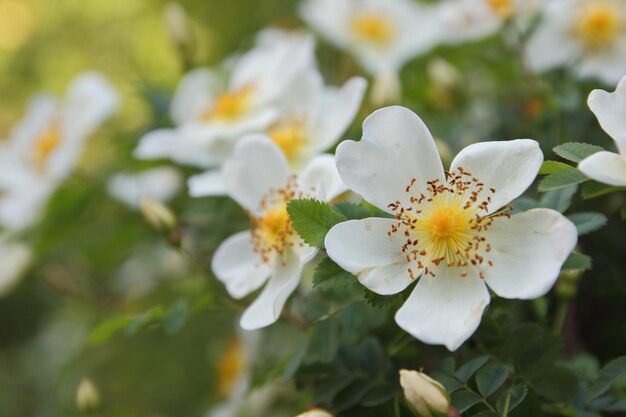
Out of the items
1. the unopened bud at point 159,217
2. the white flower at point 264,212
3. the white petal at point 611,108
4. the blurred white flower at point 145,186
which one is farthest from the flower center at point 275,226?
the blurred white flower at point 145,186

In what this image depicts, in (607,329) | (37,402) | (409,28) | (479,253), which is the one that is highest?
(479,253)

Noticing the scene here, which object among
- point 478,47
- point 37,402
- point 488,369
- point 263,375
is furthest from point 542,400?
point 37,402

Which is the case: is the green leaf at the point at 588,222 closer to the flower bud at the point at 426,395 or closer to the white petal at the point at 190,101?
the flower bud at the point at 426,395

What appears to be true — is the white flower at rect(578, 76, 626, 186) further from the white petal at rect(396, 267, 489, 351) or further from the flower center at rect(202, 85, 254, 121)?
the flower center at rect(202, 85, 254, 121)

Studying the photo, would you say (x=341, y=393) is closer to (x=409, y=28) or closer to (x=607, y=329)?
(x=607, y=329)

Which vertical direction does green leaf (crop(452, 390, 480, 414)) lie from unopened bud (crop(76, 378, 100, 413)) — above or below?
above

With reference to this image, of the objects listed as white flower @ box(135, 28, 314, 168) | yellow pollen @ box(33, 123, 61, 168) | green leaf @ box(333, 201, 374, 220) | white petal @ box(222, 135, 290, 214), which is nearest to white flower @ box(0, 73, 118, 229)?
yellow pollen @ box(33, 123, 61, 168)

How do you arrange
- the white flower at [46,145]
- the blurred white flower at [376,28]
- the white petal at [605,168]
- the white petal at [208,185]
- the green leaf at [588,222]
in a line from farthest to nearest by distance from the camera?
the blurred white flower at [376,28] → the white flower at [46,145] → the white petal at [208,185] → the green leaf at [588,222] → the white petal at [605,168]
